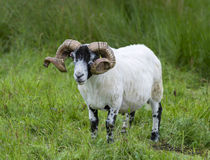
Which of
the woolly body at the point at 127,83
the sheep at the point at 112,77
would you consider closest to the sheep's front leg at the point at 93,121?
the sheep at the point at 112,77

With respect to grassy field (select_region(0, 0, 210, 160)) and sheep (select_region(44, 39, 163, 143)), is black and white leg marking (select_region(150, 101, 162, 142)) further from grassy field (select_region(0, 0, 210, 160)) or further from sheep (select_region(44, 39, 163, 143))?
grassy field (select_region(0, 0, 210, 160))

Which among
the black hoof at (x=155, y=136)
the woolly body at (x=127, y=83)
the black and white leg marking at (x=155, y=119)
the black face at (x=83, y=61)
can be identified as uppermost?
the black face at (x=83, y=61)

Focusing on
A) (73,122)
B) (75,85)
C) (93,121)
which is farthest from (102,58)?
(75,85)

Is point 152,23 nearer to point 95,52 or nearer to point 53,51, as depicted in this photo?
point 53,51

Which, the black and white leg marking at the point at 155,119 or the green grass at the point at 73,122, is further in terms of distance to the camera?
the black and white leg marking at the point at 155,119

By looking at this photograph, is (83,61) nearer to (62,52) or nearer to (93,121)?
(62,52)

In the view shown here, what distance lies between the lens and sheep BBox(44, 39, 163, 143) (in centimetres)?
393

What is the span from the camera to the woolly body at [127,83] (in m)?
4.23

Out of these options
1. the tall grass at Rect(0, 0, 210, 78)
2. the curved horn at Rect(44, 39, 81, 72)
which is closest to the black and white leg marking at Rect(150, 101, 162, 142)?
the curved horn at Rect(44, 39, 81, 72)

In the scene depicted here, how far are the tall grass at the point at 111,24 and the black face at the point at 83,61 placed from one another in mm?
3872

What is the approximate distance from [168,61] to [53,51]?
2458 millimetres

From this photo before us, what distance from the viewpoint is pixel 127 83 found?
455cm

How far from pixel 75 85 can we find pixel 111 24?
7.19 ft

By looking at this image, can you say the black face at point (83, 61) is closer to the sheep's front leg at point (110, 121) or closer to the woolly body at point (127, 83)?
the woolly body at point (127, 83)
